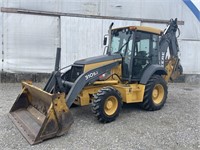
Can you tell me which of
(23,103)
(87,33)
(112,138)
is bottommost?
(112,138)

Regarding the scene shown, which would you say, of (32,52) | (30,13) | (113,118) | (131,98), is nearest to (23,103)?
(113,118)

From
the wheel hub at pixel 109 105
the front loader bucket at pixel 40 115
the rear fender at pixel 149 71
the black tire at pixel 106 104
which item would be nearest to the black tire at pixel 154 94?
the rear fender at pixel 149 71

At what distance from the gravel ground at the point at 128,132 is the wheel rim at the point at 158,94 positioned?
29cm

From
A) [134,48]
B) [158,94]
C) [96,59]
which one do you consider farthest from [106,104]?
[158,94]

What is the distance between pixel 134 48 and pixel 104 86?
1232 millimetres

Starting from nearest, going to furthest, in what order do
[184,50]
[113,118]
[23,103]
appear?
[113,118]
[23,103]
[184,50]

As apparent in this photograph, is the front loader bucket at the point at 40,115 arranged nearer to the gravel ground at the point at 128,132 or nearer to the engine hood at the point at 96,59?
the gravel ground at the point at 128,132

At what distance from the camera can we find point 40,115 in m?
5.13

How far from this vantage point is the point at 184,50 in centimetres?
1296

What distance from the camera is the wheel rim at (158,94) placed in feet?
21.4

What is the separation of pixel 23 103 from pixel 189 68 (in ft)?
32.6

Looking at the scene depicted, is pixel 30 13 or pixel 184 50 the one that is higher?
pixel 30 13

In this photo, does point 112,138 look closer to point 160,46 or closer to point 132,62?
point 132,62

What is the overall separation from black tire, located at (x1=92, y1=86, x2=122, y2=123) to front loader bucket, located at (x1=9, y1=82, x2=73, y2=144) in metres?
0.73
